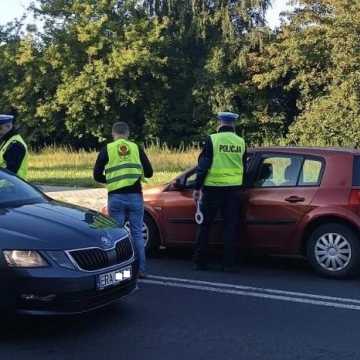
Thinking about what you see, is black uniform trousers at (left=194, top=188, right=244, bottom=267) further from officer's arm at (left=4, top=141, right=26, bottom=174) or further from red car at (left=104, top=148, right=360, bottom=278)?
officer's arm at (left=4, top=141, right=26, bottom=174)

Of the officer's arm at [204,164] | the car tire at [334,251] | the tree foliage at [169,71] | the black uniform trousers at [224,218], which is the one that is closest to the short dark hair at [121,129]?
the officer's arm at [204,164]

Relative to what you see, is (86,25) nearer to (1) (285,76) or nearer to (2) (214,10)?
(2) (214,10)

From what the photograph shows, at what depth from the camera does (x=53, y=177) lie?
20.5 metres

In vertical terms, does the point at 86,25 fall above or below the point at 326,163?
above

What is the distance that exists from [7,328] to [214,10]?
37165mm

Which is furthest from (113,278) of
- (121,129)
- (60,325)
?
(121,129)

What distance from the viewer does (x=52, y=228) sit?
5.46 m

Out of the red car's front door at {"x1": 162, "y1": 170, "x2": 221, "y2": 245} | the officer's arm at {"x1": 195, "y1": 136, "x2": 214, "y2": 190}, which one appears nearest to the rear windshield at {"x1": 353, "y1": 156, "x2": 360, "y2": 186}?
the officer's arm at {"x1": 195, "y1": 136, "x2": 214, "y2": 190}

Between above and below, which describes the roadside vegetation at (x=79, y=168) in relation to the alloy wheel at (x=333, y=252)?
below

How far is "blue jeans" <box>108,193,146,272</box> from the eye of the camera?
7.45 metres

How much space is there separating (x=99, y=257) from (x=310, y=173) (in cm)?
336

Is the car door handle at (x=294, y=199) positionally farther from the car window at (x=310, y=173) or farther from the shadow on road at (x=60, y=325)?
the shadow on road at (x=60, y=325)

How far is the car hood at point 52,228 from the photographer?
523cm

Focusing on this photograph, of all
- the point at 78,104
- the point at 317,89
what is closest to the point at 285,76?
the point at 317,89
